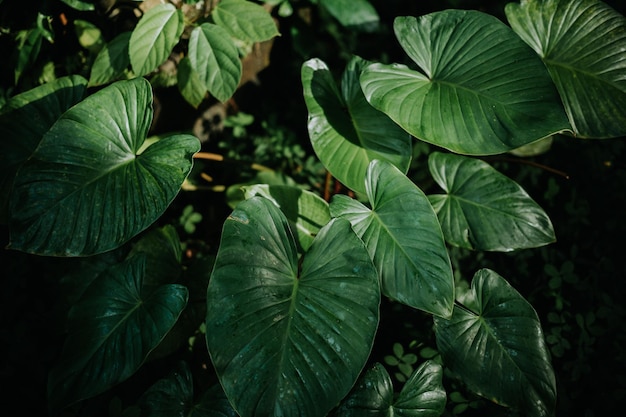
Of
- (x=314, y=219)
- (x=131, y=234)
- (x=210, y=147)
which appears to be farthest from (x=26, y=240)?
(x=210, y=147)

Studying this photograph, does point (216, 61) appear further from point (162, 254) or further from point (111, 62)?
point (162, 254)

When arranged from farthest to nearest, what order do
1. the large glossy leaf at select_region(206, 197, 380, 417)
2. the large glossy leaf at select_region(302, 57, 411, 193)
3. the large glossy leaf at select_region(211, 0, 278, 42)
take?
the large glossy leaf at select_region(211, 0, 278, 42) → the large glossy leaf at select_region(302, 57, 411, 193) → the large glossy leaf at select_region(206, 197, 380, 417)

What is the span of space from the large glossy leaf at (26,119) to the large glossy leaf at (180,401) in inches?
25.6

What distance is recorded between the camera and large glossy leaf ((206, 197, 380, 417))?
0.81 m

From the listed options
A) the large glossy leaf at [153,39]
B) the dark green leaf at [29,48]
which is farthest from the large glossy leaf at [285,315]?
the dark green leaf at [29,48]

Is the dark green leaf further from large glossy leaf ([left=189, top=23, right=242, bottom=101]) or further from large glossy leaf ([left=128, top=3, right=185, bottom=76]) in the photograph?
large glossy leaf ([left=189, top=23, right=242, bottom=101])

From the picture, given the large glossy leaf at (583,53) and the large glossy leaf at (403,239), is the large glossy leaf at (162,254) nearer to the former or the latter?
the large glossy leaf at (403,239)

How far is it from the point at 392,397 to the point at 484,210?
1.96 feet

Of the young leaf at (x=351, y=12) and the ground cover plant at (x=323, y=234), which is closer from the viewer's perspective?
the ground cover plant at (x=323, y=234)

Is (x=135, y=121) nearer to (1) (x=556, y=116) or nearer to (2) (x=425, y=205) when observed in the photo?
(2) (x=425, y=205)

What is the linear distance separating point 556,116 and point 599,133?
25cm

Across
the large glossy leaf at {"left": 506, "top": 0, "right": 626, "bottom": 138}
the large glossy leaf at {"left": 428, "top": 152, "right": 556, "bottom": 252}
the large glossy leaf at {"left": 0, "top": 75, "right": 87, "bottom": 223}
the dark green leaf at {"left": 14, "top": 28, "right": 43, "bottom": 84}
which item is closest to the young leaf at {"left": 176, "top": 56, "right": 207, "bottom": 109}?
the large glossy leaf at {"left": 0, "top": 75, "right": 87, "bottom": 223}

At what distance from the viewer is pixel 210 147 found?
1.96 meters

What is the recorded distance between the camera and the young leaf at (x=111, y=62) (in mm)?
1355
